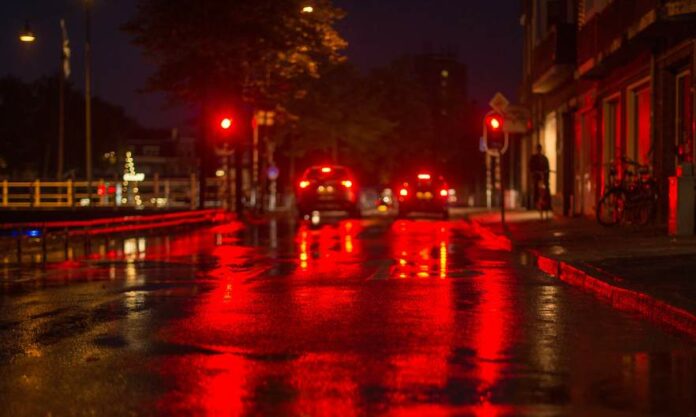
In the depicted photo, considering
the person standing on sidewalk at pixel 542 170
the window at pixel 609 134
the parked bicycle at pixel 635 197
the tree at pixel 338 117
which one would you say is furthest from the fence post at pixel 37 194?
the parked bicycle at pixel 635 197

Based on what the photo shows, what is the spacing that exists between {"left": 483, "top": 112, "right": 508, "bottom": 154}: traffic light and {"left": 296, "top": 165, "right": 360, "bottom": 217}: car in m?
8.72

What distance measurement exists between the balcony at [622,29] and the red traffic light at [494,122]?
8.37 ft

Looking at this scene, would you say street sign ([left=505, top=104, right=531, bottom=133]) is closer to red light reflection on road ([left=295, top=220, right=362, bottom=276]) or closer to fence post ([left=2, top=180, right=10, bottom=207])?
red light reflection on road ([left=295, top=220, right=362, bottom=276])

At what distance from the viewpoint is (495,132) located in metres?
28.6

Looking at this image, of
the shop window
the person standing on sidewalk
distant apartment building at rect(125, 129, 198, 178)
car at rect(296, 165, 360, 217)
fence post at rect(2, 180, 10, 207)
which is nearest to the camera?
the person standing on sidewalk

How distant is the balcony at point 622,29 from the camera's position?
64.2 ft

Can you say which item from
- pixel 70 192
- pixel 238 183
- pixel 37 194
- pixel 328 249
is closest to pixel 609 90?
pixel 328 249

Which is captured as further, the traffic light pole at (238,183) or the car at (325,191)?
the traffic light pole at (238,183)

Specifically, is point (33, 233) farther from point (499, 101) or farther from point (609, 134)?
point (609, 134)

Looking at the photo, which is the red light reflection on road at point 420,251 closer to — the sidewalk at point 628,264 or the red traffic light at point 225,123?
the sidewalk at point 628,264

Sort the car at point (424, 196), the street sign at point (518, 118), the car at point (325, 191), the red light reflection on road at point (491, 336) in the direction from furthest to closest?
the street sign at point (518, 118) < the car at point (424, 196) < the car at point (325, 191) < the red light reflection on road at point (491, 336)

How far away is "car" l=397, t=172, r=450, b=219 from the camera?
3738cm

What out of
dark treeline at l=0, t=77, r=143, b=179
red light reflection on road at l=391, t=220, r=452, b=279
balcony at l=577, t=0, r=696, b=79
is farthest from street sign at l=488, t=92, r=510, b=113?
dark treeline at l=0, t=77, r=143, b=179

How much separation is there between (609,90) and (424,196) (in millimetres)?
9789
